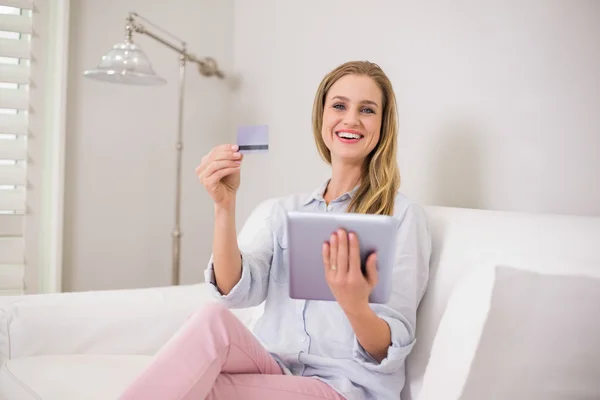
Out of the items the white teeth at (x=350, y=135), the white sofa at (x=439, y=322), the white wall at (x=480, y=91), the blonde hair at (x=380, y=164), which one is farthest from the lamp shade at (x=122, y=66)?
the white teeth at (x=350, y=135)

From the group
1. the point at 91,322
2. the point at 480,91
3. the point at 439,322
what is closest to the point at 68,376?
the point at 91,322

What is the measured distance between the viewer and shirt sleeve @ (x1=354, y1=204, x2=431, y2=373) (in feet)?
3.87

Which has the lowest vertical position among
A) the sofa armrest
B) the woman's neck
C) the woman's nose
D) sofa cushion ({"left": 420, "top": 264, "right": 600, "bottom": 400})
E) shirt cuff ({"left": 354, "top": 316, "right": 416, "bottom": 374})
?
the sofa armrest

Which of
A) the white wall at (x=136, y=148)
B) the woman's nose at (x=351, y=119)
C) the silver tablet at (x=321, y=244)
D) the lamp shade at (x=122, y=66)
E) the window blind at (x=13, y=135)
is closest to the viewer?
the silver tablet at (x=321, y=244)

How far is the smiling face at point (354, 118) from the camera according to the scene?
1420 mm

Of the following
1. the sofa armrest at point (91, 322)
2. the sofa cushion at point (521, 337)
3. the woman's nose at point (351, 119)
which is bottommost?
the sofa armrest at point (91, 322)

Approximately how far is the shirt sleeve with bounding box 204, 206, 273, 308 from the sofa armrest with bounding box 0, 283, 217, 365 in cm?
33

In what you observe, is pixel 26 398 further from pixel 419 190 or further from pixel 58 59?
pixel 58 59

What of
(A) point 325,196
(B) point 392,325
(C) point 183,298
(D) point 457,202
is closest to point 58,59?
(C) point 183,298

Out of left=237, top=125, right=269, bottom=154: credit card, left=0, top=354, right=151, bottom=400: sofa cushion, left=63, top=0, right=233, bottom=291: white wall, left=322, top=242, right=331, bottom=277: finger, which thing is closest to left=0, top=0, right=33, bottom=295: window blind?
left=63, top=0, right=233, bottom=291: white wall

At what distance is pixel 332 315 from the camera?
1308 mm

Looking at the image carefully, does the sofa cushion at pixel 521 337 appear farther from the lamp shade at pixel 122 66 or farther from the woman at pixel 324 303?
the lamp shade at pixel 122 66

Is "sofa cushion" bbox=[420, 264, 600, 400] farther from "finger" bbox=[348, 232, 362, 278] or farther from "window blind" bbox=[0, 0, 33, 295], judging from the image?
"window blind" bbox=[0, 0, 33, 295]

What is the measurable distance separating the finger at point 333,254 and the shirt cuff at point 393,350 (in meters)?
0.20
